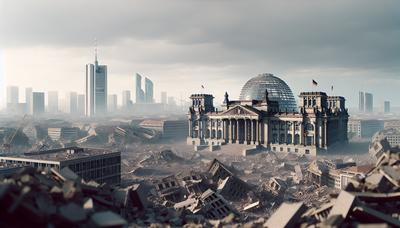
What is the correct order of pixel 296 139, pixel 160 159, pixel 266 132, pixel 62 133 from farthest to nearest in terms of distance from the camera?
pixel 62 133, pixel 266 132, pixel 296 139, pixel 160 159

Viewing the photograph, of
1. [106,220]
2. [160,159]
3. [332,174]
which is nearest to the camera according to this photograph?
[106,220]

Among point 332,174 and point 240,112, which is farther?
point 240,112

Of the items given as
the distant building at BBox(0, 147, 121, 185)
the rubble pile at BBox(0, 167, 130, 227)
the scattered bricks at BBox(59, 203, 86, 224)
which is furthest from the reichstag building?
the scattered bricks at BBox(59, 203, 86, 224)

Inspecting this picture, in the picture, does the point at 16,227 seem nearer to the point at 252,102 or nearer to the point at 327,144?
the point at 327,144

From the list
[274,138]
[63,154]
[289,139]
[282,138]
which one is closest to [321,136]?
[289,139]

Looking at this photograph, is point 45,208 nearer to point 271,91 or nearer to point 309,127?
point 309,127

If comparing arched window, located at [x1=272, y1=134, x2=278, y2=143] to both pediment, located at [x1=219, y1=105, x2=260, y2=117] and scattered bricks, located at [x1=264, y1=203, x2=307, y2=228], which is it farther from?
scattered bricks, located at [x1=264, y1=203, x2=307, y2=228]

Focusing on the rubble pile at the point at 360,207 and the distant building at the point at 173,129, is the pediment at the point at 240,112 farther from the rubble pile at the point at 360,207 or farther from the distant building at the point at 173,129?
Result: the rubble pile at the point at 360,207

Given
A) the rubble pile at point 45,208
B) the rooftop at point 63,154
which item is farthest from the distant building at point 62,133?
the rubble pile at point 45,208
